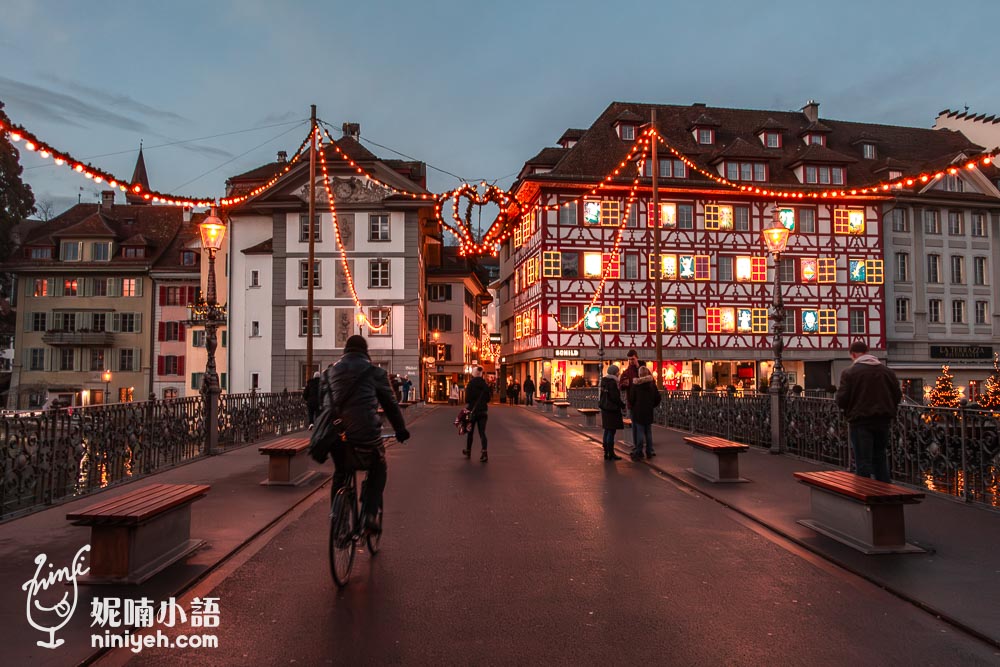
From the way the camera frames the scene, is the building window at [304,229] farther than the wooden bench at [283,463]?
Yes

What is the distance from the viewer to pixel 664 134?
54.0 metres

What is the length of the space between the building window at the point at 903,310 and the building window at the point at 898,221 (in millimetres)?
4679

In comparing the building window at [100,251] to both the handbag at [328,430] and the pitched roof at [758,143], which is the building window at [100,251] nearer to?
the pitched roof at [758,143]

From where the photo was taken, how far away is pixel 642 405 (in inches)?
579

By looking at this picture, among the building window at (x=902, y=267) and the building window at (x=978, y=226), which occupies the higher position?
the building window at (x=978, y=226)

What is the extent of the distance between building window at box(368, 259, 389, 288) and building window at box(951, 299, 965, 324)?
124 feet

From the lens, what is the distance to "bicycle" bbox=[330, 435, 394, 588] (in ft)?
19.8

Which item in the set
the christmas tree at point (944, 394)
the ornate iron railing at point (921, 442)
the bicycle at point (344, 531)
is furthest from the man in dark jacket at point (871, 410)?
the christmas tree at point (944, 394)

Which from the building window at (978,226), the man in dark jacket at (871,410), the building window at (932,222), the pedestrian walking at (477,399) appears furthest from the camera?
the building window at (978,226)

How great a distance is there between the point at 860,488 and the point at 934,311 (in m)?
54.0

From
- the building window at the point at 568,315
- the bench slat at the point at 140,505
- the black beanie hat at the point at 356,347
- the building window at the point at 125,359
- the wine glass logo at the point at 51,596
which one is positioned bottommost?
the wine glass logo at the point at 51,596

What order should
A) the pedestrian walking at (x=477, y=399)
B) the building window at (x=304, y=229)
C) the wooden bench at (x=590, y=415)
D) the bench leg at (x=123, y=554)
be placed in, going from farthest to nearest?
the building window at (x=304, y=229), the wooden bench at (x=590, y=415), the pedestrian walking at (x=477, y=399), the bench leg at (x=123, y=554)

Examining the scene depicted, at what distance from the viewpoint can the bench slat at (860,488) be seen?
7.09 meters

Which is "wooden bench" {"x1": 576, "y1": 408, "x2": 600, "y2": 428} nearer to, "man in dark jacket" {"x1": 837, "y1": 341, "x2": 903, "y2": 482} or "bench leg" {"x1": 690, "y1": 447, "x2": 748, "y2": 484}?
"bench leg" {"x1": 690, "y1": 447, "x2": 748, "y2": 484}
